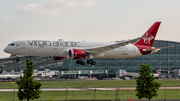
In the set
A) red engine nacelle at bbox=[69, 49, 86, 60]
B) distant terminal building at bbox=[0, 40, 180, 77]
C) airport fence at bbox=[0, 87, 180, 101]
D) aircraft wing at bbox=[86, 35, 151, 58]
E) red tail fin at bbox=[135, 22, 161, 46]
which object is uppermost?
red tail fin at bbox=[135, 22, 161, 46]

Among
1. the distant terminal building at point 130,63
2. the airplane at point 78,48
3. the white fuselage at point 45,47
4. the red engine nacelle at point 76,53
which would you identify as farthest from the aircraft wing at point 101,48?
the distant terminal building at point 130,63

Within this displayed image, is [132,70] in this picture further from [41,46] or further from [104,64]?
[41,46]

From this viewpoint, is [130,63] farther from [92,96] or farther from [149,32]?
[92,96]

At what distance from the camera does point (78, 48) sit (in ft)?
177

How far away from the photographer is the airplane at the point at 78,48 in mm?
49438

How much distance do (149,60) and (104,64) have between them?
2344 centimetres

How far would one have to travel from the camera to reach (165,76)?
131 meters

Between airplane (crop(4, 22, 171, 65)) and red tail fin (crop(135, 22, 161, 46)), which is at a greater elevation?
red tail fin (crop(135, 22, 161, 46))

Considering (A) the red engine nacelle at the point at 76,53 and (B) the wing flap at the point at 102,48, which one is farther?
(B) the wing flap at the point at 102,48

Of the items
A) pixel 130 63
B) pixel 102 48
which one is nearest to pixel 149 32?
pixel 102 48

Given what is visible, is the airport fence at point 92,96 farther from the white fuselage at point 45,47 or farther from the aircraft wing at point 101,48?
the aircraft wing at point 101,48

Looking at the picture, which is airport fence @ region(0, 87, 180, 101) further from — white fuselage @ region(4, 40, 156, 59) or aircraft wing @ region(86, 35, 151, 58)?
aircraft wing @ region(86, 35, 151, 58)

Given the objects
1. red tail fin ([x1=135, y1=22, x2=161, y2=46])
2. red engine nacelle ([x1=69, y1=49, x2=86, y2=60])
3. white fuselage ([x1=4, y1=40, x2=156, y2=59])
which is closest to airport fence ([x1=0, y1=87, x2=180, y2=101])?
white fuselage ([x1=4, y1=40, x2=156, y2=59])

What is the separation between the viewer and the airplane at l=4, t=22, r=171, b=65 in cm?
4944
